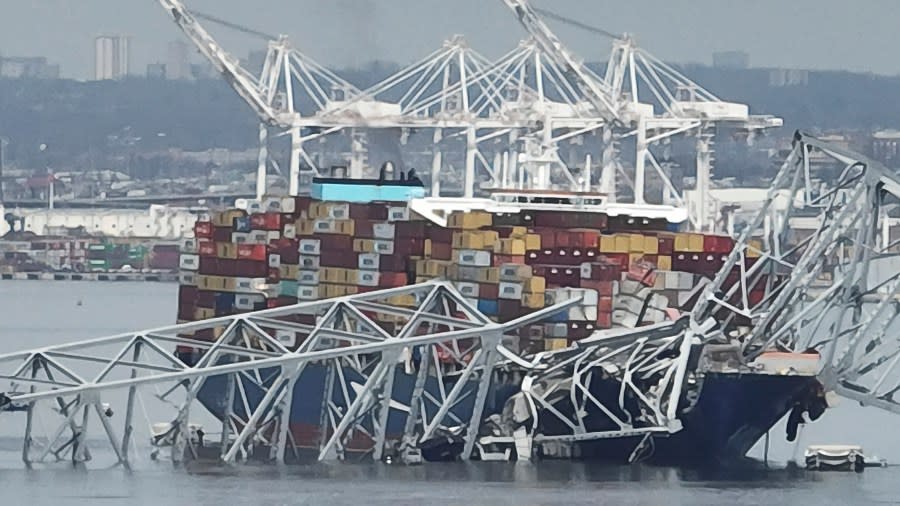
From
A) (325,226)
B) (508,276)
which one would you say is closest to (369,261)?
(325,226)

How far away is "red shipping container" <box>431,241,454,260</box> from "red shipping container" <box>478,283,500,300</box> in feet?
5.57

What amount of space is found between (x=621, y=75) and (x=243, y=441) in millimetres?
76414

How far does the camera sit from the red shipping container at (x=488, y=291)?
185 ft

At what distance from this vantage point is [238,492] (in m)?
45.8

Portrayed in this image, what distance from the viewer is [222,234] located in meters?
66.4

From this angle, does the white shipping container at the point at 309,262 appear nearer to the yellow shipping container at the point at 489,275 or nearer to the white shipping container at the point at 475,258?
the white shipping container at the point at 475,258

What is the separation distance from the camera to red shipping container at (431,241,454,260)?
58594mm

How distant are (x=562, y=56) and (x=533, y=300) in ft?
222

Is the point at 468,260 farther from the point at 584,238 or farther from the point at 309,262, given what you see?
the point at 309,262

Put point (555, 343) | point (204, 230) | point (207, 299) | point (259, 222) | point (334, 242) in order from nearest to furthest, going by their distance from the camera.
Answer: point (555, 343) → point (334, 242) → point (207, 299) → point (259, 222) → point (204, 230)

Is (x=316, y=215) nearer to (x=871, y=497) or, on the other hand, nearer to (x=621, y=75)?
(x=871, y=497)

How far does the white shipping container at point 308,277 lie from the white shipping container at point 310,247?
0.44m

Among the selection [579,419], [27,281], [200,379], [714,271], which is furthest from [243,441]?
[27,281]

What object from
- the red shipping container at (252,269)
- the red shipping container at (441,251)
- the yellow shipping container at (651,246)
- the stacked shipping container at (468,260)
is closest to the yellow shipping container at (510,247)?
the stacked shipping container at (468,260)
